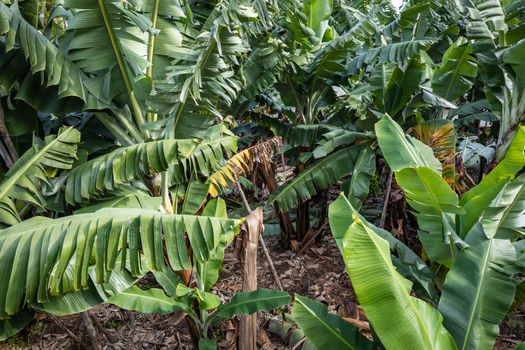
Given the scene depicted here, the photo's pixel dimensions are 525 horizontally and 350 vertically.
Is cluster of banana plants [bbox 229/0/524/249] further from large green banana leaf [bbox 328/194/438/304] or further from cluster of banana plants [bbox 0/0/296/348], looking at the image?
large green banana leaf [bbox 328/194/438/304]

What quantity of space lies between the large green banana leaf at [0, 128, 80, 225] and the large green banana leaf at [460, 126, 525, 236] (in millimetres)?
2993

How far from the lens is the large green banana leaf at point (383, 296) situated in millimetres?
1839

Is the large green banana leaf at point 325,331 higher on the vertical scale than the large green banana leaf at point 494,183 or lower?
lower

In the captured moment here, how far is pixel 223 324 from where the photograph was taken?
3.59 meters

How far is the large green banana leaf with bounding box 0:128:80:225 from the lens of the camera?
8.08 ft

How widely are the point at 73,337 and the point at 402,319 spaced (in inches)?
120

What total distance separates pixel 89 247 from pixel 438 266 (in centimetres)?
276

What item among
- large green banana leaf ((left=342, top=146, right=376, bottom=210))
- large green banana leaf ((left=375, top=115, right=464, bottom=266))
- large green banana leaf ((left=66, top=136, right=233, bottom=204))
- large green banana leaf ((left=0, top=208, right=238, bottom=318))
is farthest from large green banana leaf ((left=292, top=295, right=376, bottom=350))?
large green banana leaf ((left=342, top=146, right=376, bottom=210))

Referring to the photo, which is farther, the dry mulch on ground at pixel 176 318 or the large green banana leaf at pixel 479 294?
the dry mulch on ground at pixel 176 318

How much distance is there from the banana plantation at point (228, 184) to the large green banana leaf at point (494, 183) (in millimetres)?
14

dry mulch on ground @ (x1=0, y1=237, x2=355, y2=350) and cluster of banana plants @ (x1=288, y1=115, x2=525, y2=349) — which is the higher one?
cluster of banana plants @ (x1=288, y1=115, x2=525, y2=349)

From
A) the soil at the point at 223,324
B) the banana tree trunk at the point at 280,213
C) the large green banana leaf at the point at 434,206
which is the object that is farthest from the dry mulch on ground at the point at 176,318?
the large green banana leaf at the point at 434,206

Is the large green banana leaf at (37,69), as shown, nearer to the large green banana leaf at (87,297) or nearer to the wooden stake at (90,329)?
the large green banana leaf at (87,297)

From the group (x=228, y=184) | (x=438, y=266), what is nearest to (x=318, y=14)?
(x=228, y=184)
